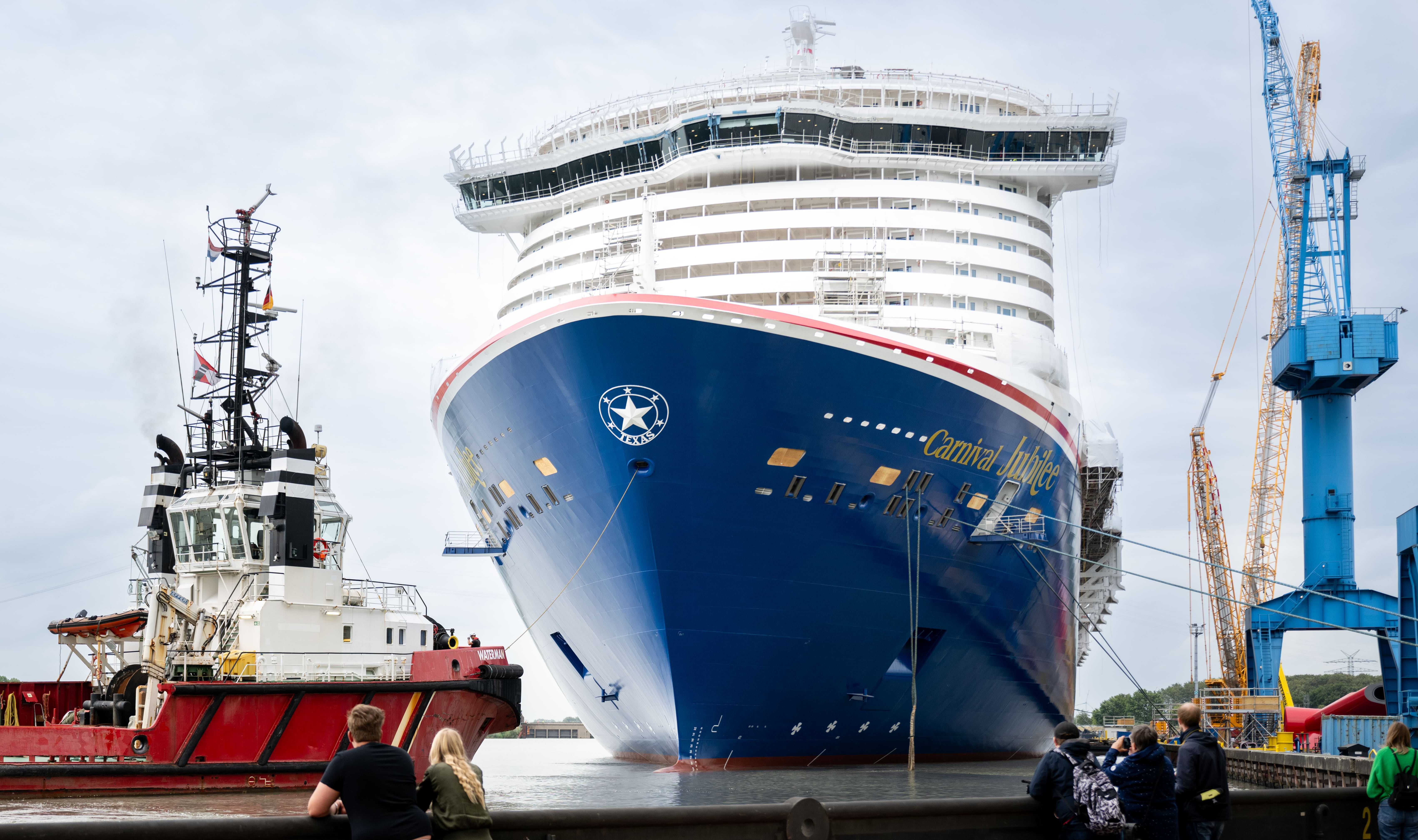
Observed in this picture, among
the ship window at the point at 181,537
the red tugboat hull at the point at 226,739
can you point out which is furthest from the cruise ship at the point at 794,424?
the ship window at the point at 181,537

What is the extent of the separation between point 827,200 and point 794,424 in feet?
27.0

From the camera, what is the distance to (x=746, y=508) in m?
19.7

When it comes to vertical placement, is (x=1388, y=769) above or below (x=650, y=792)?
above

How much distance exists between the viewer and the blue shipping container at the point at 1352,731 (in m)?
25.8

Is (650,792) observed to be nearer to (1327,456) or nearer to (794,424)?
(794,424)

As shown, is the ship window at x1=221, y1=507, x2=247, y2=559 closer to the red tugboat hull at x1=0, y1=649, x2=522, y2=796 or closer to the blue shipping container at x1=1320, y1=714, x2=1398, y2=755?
the red tugboat hull at x1=0, y1=649, x2=522, y2=796

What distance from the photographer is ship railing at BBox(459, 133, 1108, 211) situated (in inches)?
1047

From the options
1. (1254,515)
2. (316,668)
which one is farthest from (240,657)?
(1254,515)

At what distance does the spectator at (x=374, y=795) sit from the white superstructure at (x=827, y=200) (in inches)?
656

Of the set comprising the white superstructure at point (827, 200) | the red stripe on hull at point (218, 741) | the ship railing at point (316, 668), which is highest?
the white superstructure at point (827, 200)

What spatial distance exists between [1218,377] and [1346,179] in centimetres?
2126

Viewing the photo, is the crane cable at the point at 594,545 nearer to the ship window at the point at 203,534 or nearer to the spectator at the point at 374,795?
the ship window at the point at 203,534

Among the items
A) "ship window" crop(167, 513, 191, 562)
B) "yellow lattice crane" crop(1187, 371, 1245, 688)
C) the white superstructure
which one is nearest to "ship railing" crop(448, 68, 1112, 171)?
the white superstructure

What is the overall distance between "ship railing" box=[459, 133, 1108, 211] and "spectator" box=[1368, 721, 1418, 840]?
1986cm
